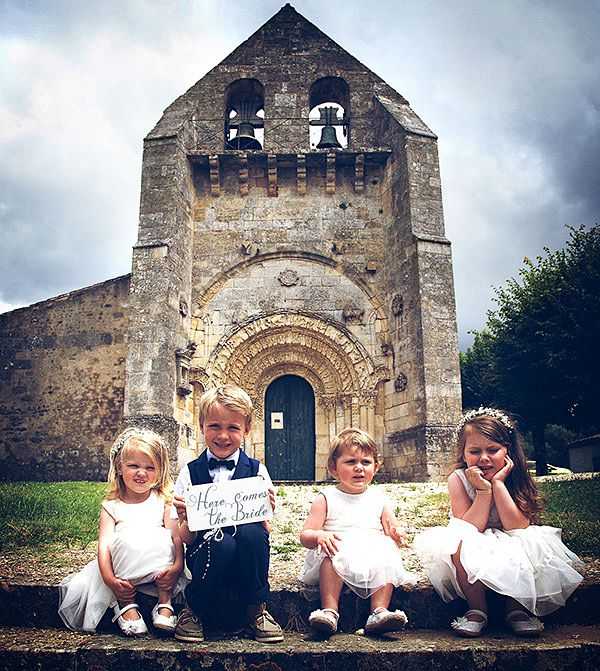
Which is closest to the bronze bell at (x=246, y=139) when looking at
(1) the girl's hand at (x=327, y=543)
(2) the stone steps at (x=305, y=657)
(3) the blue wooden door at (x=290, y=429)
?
(3) the blue wooden door at (x=290, y=429)

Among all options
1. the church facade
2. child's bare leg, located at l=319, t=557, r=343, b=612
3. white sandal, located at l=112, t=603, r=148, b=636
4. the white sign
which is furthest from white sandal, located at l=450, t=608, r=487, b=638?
the white sign

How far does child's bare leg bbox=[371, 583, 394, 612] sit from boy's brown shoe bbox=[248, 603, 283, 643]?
1.58ft

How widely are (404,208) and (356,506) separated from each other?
973 centimetres

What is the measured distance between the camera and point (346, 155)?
42.8 feet

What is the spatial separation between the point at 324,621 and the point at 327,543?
36 centimetres

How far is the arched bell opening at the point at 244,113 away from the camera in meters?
13.8

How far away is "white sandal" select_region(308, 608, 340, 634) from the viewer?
285cm

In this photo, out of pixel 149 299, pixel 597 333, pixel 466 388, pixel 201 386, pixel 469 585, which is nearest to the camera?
pixel 469 585

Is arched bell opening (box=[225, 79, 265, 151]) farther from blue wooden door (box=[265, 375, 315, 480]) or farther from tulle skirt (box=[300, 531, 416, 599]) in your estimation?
tulle skirt (box=[300, 531, 416, 599])

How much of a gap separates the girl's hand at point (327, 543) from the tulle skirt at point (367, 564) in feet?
0.11

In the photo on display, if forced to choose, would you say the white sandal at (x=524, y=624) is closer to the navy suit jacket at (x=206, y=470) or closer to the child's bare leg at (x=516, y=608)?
the child's bare leg at (x=516, y=608)

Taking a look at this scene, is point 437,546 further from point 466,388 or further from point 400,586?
point 466,388

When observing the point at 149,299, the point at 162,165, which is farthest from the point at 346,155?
the point at 149,299

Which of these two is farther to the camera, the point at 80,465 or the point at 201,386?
the point at 80,465
